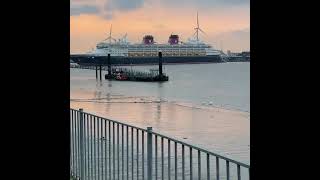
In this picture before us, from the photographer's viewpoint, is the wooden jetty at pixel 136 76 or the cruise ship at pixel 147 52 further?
the cruise ship at pixel 147 52

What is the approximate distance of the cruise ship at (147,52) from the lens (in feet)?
423

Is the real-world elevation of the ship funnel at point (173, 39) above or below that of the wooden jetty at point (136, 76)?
above

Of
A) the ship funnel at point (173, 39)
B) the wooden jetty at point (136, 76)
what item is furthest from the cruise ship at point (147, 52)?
the wooden jetty at point (136, 76)

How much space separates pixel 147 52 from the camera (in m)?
133

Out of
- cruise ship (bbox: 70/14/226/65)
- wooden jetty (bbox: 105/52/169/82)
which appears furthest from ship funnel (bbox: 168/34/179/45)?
wooden jetty (bbox: 105/52/169/82)

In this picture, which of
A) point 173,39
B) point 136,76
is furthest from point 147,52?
point 136,76

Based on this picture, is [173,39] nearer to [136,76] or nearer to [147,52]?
[147,52]

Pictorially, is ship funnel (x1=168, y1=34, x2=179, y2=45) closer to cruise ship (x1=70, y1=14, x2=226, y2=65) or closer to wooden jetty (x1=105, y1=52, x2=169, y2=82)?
cruise ship (x1=70, y1=14, x2=226, y2=65)

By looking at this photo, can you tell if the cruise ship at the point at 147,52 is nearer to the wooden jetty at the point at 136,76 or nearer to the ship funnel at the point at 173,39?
the ship funnel at the point at 173,39

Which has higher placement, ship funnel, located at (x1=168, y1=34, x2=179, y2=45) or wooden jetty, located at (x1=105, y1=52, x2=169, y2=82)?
ship funnel, located at (x1=168, y1=34, x2=179, y2=45)

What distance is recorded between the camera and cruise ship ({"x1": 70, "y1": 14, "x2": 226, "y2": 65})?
423 feet
